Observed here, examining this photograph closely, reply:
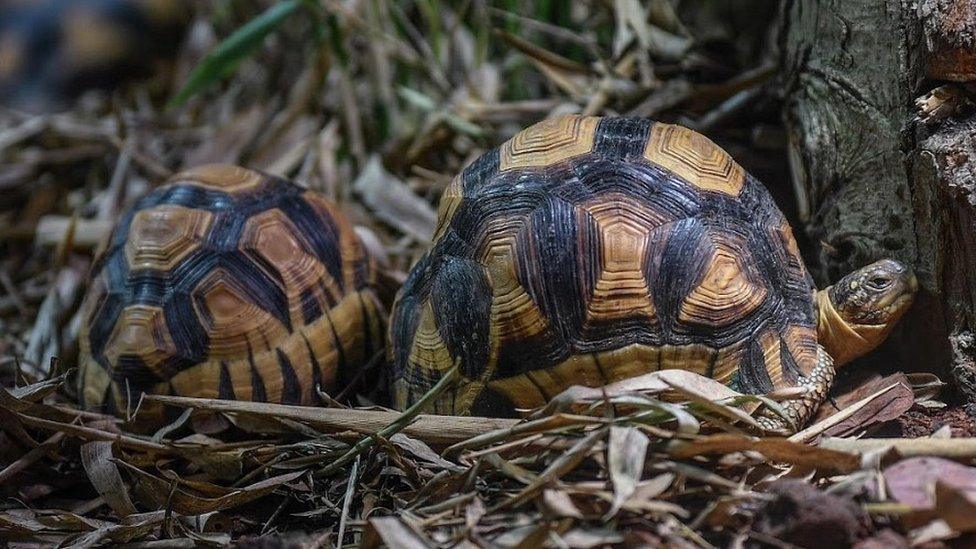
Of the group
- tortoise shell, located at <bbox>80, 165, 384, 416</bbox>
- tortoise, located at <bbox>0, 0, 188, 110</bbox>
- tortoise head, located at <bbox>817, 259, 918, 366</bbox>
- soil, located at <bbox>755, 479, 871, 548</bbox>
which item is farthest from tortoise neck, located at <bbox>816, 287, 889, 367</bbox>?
tortoise, located at <bbox>0, 0, 188, 110</bbox>

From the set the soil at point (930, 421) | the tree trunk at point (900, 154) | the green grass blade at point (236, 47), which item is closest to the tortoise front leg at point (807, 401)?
the soil at point (930, 421)

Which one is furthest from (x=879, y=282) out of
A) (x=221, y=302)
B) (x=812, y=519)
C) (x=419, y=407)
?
(x=221, y=302)

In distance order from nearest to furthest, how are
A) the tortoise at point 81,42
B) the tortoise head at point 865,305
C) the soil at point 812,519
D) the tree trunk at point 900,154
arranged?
the soil at point 812,519
the tree trunk at point 900,154
the tortoise head at point 865,305
the tortoise at point 81,42

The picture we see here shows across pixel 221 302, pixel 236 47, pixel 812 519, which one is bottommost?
pixel 812 519

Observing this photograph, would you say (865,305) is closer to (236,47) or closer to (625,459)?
(625,459)

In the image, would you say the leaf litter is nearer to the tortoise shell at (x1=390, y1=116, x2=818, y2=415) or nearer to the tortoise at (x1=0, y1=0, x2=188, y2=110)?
the tortoise shell at (x1=390, y1=116, x2=818, y2=415)

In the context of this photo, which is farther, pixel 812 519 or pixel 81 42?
pixel 81 42

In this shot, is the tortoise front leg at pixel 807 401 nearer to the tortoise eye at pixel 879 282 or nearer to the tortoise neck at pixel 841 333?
the tortoise neck at pixel 841 333
